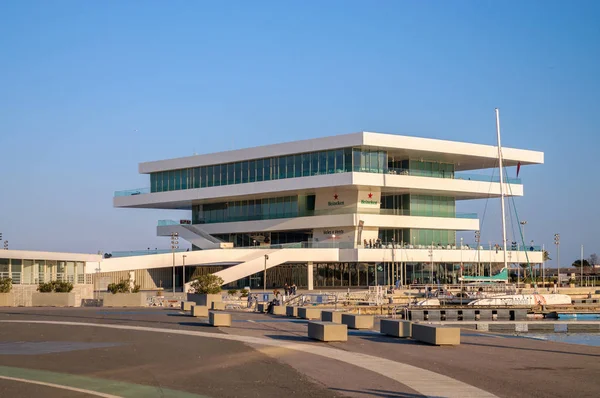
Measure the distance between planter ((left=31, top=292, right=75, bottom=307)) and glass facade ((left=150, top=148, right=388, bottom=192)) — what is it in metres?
36.1

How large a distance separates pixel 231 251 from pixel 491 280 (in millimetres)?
25650

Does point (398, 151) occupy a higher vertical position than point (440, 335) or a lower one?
higher

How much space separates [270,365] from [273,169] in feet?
213

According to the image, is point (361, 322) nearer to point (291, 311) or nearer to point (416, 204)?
point (291, 311)

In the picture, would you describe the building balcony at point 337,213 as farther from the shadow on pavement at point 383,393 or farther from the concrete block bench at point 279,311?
the shadow on pavement at point 383,393

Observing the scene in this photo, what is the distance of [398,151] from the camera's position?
8212cm

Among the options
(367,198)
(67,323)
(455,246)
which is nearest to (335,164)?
(367,198)

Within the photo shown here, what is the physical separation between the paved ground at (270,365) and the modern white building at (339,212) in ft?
157

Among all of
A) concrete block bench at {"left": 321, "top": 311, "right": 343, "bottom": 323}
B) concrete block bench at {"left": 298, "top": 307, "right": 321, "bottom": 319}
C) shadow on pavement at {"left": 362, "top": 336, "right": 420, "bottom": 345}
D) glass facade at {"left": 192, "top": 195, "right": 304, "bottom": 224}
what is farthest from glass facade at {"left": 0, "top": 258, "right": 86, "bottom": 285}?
shadow on pavement at {"left": 362, "top": 336, "right": 420, "bottom": 345}

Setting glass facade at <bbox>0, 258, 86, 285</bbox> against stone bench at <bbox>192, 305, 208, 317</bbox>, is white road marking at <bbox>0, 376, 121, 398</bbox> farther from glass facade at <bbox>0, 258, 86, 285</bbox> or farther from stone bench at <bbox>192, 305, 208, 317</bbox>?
glass facade at <bbox>0, 258, 86, 285</bbox>

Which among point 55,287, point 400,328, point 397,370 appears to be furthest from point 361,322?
point 55,287

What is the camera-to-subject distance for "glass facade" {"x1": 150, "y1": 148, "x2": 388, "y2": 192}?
3145 inches

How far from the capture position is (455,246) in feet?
284

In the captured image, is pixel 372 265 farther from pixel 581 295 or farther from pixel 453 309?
pixel 453 309
